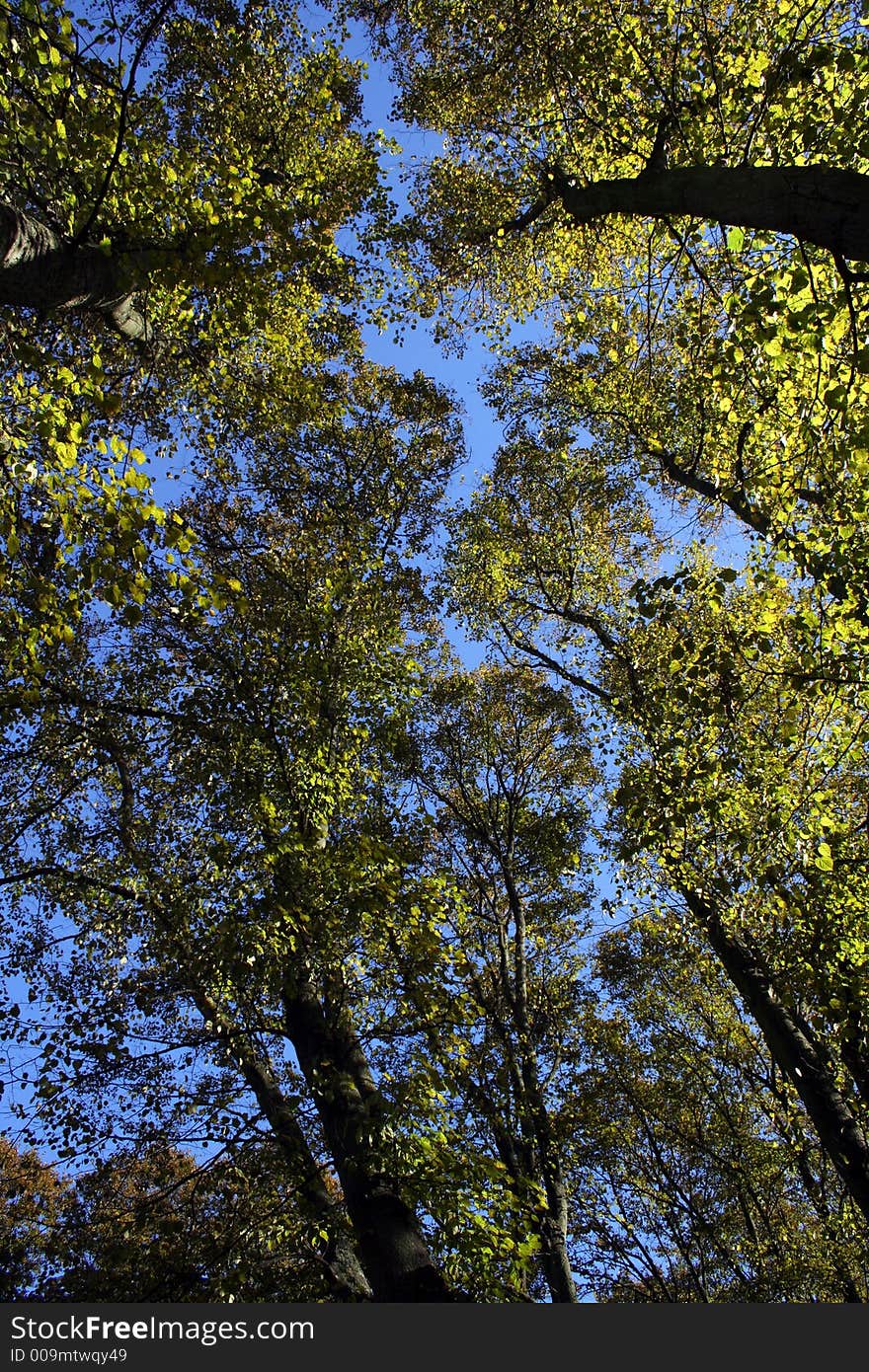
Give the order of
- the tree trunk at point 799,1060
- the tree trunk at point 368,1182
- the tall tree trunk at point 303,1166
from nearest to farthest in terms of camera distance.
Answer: the tree trunk at point 368,1182, the tall tree trunk at point 303,1166, the tree trunk at point 799,1060

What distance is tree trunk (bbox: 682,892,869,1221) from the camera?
8.62 m

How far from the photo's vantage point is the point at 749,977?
10078 millimetres

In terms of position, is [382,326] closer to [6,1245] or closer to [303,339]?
[303,339]

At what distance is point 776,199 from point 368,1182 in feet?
26.1

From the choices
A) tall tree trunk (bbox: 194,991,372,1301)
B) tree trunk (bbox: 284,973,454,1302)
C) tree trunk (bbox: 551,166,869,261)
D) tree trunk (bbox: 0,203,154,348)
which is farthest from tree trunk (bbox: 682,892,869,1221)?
tree trunk (bbox: 0,203,154,348)

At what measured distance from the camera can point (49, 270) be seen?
5746 millimetres

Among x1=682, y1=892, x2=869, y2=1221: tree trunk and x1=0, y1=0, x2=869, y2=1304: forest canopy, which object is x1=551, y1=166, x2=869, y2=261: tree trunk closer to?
x1=0, y1=0, x2=869, y2=1304: forest canopy

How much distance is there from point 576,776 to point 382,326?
10121mm

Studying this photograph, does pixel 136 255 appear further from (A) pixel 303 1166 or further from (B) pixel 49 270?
(A) pixel 303 1166

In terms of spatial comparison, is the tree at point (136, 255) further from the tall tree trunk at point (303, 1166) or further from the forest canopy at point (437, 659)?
the tall tree trunk at point (303, 1166)

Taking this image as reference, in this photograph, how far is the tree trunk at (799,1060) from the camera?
8625mm

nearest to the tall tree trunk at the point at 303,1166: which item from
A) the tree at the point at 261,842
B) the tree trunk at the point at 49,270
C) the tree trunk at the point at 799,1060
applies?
the tree at the point at 261,842

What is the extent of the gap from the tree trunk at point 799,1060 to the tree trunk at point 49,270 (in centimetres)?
1012

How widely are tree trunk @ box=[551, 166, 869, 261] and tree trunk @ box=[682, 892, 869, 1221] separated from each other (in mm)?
7816
